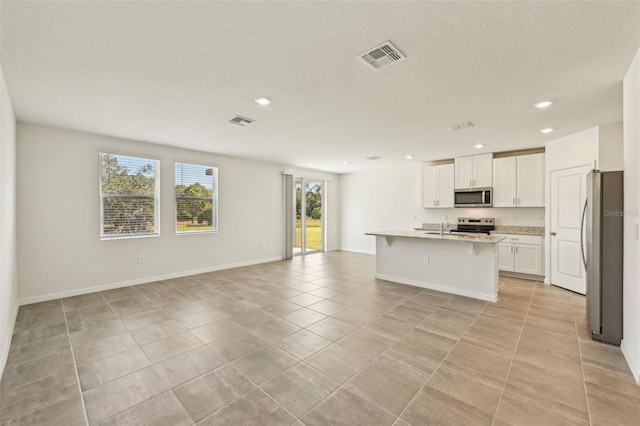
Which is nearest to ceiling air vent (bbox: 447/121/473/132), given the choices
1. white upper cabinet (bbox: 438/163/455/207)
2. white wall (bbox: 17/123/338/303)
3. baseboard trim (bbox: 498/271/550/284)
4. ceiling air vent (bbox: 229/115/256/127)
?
white upper cabinet (bbox: 438/163/455/207)

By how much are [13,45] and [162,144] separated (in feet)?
9.95

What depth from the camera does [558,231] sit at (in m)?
4.58

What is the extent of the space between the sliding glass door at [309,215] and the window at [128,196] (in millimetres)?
3613

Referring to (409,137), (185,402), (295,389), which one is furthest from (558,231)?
(185,402)

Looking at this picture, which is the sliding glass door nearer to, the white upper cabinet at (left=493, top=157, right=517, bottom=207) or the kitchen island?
the kitchen island

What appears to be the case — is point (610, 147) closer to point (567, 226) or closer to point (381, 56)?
point (567, 226)

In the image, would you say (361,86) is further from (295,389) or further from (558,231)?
(558,231)

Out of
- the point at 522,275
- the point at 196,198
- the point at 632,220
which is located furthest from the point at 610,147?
the point at 196,198

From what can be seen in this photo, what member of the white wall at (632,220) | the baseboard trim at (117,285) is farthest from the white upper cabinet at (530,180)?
the baseboard trim at (117,285)

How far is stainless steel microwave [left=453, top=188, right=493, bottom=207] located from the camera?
569cm

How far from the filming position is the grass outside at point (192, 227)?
→ 533 cm

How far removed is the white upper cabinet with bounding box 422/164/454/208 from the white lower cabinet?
1453 mm

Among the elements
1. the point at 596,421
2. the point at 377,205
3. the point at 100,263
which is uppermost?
the point at 377,205

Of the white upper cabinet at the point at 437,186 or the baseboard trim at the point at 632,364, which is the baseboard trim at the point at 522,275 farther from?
the baseboard trim at the point at 632,364
